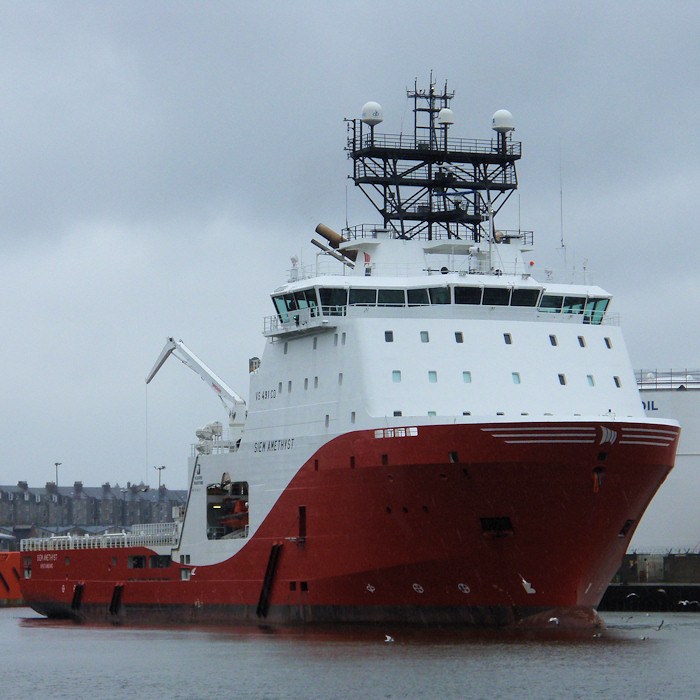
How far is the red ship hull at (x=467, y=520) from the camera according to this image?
3381cm

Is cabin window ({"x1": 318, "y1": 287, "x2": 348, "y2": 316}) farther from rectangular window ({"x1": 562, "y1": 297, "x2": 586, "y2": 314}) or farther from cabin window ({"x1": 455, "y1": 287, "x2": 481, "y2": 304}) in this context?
rectangular window ({"x1": 562, "y1": 297, "x2": 586, "y2": 314})

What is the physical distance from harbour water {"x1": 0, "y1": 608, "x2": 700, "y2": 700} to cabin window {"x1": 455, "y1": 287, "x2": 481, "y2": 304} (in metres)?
8.36

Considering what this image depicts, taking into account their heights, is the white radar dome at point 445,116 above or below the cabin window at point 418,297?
above

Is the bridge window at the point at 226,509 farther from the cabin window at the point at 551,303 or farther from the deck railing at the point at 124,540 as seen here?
the cabin window at the point at 551,303

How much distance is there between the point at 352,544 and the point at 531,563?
4.35m

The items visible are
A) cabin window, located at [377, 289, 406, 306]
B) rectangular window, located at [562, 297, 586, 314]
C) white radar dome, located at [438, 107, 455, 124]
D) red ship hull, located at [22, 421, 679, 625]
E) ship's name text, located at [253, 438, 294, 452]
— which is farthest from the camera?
white radar dome, located at [438, 107, 455, 124]

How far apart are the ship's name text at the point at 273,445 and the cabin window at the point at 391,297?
426 centimetres

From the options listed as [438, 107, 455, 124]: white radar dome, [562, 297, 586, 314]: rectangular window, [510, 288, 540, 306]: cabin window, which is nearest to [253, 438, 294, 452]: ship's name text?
[510, 288, 540, 306]: cabin window

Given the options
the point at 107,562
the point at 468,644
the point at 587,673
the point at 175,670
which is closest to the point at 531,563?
the point at 468,644

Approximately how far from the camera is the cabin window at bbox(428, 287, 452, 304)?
3797cm

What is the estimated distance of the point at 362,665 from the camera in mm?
31172

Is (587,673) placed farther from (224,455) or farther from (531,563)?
(224,455)

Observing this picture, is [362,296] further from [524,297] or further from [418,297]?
[524,297]

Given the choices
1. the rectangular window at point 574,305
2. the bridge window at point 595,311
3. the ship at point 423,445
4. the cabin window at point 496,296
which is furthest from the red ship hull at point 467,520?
the cabin window at point 496,296
